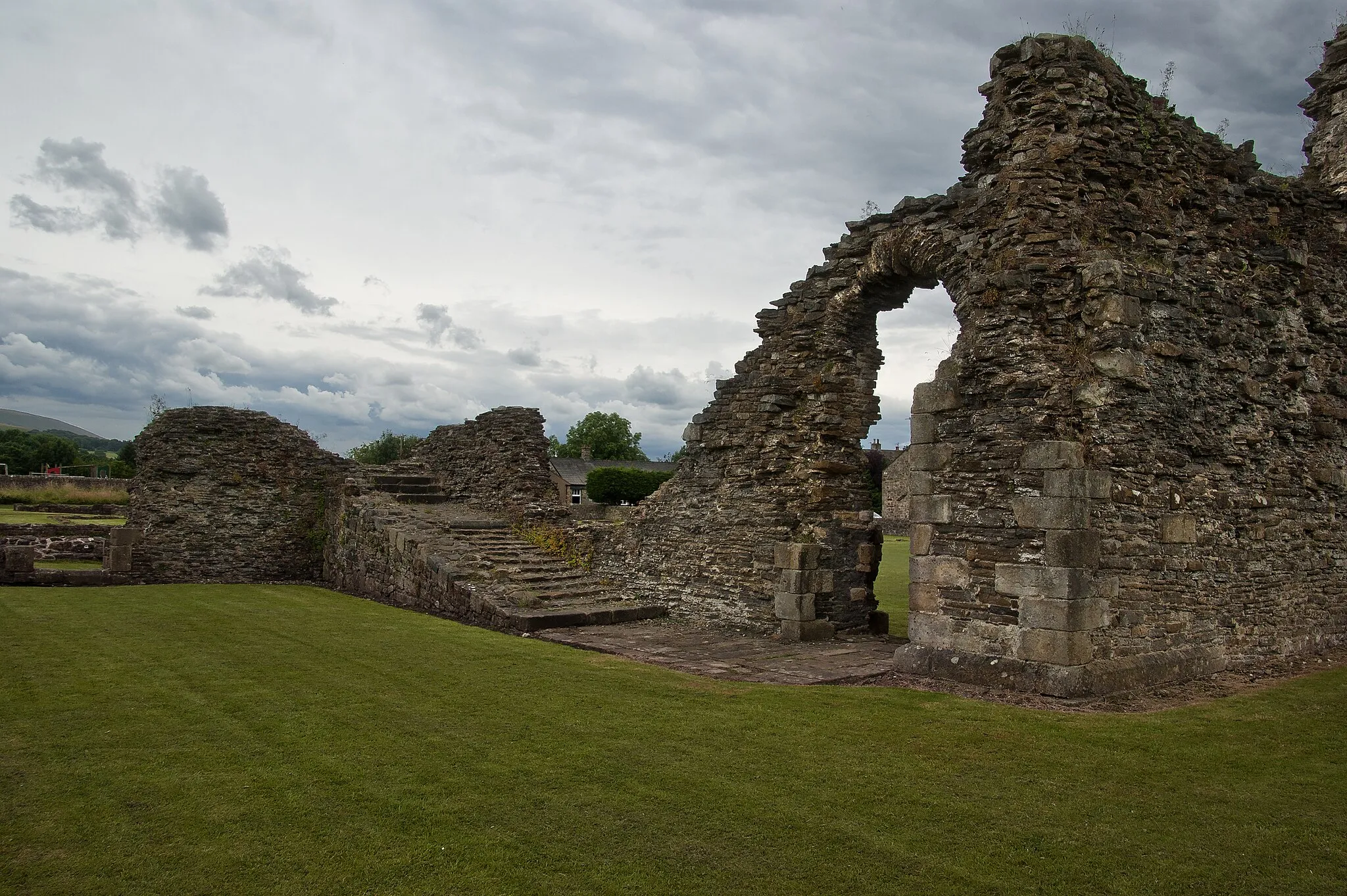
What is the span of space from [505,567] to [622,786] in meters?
9.89

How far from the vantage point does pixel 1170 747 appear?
6836 mm

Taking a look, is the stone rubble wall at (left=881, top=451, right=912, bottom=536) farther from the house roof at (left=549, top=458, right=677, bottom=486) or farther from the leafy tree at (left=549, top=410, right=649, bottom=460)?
the leafy tree at (left=549, top=410, right=649, bottom=460)

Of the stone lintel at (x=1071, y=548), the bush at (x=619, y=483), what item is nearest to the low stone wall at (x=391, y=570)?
the stone lintel at (x=1071, y=548)

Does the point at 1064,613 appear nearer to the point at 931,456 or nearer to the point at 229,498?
the point at 931,456

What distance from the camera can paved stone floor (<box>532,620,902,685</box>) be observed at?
30.8 ft

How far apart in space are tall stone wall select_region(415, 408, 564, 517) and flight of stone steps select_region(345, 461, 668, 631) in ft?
1.37

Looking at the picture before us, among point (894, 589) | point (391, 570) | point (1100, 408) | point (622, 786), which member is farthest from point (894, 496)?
point (622, 786)

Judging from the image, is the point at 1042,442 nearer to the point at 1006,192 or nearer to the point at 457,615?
the point at 1006,192

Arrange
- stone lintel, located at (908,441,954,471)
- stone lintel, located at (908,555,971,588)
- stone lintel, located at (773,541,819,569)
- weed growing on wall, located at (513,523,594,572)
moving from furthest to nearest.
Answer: weed growing on wall, located at (513,523,594,572) → stone lintel, located at (773,541,819,569) → stone lintel, located at (908,441,954,471) → stone lintel, located at (908,555,971,588)

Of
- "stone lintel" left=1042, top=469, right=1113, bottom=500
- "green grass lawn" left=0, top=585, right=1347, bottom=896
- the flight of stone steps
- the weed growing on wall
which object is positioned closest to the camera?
"green grass lawn" left=0, top=585, right=1347, bottom=896

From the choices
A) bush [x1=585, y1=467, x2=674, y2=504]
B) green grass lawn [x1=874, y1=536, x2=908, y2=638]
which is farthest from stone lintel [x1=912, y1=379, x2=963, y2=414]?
bush [x1=585, y1=467, x2=674, y2=504]

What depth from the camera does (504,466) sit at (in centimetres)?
1956

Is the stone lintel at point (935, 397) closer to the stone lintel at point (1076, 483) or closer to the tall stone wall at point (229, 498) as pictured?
the stone lintel at point (1076, 483)

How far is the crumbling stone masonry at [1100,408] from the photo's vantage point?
28.5 feet
